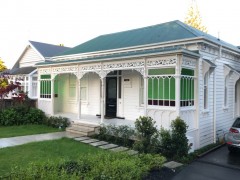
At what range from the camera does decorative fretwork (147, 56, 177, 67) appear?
27.2ft

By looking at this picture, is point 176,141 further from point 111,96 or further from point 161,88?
point 111,96

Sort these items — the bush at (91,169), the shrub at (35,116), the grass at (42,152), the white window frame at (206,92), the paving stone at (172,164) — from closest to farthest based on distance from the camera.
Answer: the bush at (91,169) → the grass at (42,152) → the paving stone at (172,164) → the white window frame at (206,92) → the shrub at (35,116)

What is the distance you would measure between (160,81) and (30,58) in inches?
631

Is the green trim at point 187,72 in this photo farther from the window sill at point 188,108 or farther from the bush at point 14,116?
the bush at point 14,116

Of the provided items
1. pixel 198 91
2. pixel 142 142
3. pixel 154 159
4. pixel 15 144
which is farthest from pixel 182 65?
pixel 15 144

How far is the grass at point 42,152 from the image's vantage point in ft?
21.9

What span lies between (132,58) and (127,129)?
2.94 meters

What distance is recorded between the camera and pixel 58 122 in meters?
13.1

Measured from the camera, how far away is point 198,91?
363 inches

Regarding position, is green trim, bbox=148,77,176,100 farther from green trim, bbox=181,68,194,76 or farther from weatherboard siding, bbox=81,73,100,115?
weatherboard siding, bbox=81,73,100,115

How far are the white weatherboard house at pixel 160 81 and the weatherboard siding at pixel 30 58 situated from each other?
567 centimetres

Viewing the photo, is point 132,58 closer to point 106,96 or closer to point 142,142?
point 142,142

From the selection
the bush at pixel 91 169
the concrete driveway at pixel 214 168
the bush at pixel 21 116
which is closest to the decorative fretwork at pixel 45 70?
the bush at pixel 21 116

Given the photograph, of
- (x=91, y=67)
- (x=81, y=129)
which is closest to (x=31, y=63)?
(x=91, y=67)
